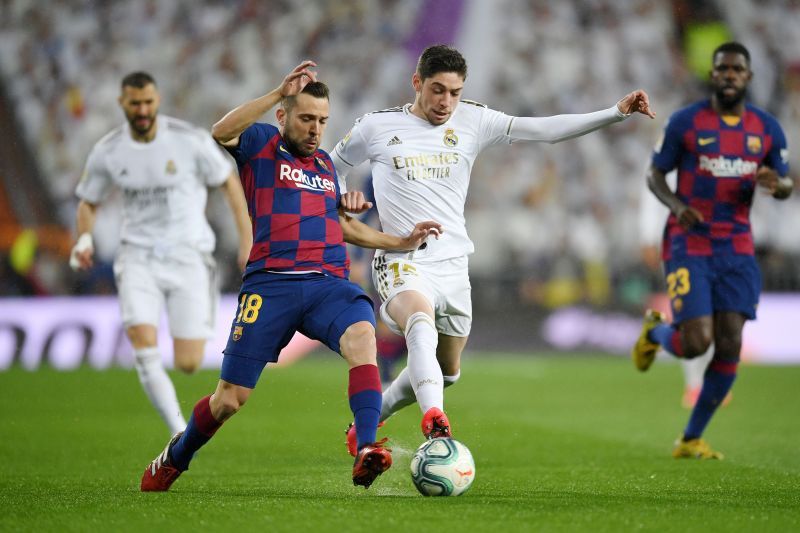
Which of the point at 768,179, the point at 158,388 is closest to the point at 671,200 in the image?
the point at 768,179

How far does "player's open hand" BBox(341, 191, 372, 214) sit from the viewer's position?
601cm

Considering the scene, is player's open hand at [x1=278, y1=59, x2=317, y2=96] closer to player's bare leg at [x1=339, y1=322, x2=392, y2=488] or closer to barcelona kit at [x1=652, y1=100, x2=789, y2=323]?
player's bare leg at [x1=339, y1=322, x2=392, y2=488]

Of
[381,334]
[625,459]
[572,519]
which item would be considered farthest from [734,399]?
[572,519]

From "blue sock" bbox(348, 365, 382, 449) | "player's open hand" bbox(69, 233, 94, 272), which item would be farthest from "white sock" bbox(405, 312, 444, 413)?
"player's open hand" bbox(69, 233, 94, 272)

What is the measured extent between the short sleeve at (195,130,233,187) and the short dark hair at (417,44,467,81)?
7.84 feet

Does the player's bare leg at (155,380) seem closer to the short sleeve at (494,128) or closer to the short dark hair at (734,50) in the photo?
the short sleeve at (494,128)

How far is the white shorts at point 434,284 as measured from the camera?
651 cm

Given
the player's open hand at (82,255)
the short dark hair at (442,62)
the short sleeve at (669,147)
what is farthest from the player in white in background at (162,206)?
the short sleeve at (669,147)

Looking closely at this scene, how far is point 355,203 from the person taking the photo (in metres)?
6.04

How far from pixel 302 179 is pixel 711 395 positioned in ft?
11.6

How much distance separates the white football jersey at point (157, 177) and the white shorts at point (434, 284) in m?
2.19

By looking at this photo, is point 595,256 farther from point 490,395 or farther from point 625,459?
point 625,459

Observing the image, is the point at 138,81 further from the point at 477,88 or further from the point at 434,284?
the point at 477,88

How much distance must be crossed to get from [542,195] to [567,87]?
8.18 ft
